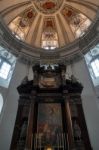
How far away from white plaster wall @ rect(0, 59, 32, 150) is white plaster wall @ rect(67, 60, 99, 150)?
4144 mm

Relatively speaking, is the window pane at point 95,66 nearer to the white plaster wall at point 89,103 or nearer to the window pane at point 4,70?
the white plaster wall at point 89,103

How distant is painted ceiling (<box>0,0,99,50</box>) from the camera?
16453 millimetres

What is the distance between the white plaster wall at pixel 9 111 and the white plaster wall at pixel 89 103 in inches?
163

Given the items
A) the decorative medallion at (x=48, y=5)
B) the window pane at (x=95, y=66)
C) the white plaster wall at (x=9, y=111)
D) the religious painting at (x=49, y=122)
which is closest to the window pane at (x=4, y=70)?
the white plaster wall at (x=9, y=111)

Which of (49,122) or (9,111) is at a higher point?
(9,111)

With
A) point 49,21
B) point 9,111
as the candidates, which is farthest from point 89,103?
point 49,21

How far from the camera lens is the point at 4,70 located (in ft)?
43.2

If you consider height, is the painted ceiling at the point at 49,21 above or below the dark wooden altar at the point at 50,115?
above

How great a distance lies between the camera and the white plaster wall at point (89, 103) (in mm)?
9467

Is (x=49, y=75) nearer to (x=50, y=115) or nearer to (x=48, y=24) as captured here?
(x=50, y=115)

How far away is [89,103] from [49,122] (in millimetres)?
3625

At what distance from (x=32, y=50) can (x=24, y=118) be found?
27.4ft

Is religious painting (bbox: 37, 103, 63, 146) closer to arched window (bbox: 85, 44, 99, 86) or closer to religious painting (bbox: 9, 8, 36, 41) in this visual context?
arched window (bbox: 85, 44, 99, 86)

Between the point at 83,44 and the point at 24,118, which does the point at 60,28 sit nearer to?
the point at 83,44
